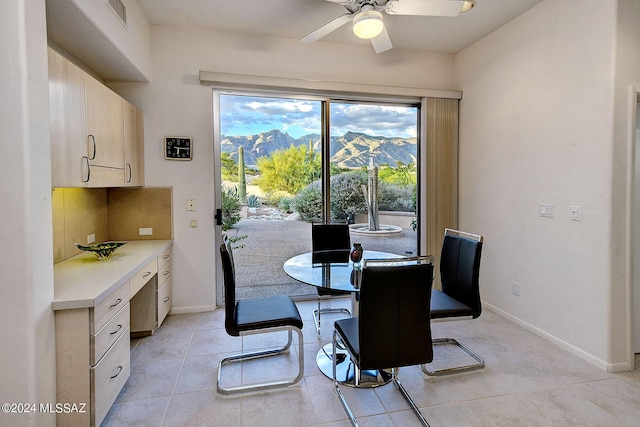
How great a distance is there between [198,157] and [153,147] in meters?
0.43

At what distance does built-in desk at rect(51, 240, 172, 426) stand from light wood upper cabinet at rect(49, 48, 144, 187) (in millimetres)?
566

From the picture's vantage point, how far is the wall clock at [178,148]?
3.27 m

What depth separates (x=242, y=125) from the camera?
11.6ft

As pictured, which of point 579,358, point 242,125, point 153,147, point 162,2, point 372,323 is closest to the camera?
point 372,323

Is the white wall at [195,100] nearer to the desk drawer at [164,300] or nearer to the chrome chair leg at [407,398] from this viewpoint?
the desk drawer at [164,300]

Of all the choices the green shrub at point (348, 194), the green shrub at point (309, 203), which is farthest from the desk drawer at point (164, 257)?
the green shrub at point (348, 194)

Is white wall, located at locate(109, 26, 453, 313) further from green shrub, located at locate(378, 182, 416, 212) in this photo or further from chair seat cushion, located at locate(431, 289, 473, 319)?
chair seat cushion, located at locate(431, 289, 473, 319)

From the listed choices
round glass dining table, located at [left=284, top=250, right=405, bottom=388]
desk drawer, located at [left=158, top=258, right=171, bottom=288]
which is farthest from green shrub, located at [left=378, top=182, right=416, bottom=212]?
desk drawer, located at [left=158, top=258, right=171, bottom=288]

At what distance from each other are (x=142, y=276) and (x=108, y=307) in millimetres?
644

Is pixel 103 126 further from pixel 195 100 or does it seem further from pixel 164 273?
pixel 164 273

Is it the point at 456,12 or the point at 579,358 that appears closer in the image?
the point at 456,12

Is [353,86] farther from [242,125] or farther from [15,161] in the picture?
[15,161]

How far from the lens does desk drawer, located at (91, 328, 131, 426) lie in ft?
5.52

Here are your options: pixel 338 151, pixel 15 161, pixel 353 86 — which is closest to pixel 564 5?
pixel 353 86
